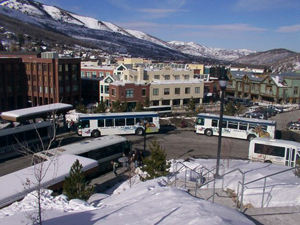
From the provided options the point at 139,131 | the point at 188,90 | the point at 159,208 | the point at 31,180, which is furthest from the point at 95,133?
the point at 188,90

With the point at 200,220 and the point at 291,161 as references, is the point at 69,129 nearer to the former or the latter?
the point at 291,161

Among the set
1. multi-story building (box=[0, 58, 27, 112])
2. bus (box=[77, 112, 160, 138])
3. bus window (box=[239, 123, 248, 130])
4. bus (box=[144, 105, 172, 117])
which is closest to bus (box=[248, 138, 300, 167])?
bus window (box=[239, 123, 248, 130])

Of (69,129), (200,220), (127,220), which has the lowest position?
(69,129)

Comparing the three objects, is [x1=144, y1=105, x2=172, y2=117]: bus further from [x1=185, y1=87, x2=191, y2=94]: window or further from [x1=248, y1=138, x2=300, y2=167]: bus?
[x1=248, y1=138, x2=300, y2=167]: bus

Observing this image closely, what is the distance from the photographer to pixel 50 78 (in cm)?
4600

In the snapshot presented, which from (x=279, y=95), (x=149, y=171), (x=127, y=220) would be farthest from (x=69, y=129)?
(x=279, y=95)

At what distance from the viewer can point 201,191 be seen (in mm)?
11234

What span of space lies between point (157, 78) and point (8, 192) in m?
41.2

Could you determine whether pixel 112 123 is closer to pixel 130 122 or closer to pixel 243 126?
pixel 130 122

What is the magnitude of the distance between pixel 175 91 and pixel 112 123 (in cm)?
2362

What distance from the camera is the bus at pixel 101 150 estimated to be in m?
18.9

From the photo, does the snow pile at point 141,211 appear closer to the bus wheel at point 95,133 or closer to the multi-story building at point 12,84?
the bus wheel at point 95,133

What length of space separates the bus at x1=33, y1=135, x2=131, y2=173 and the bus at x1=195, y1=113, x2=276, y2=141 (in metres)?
10.6

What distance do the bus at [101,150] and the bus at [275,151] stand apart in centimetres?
935
